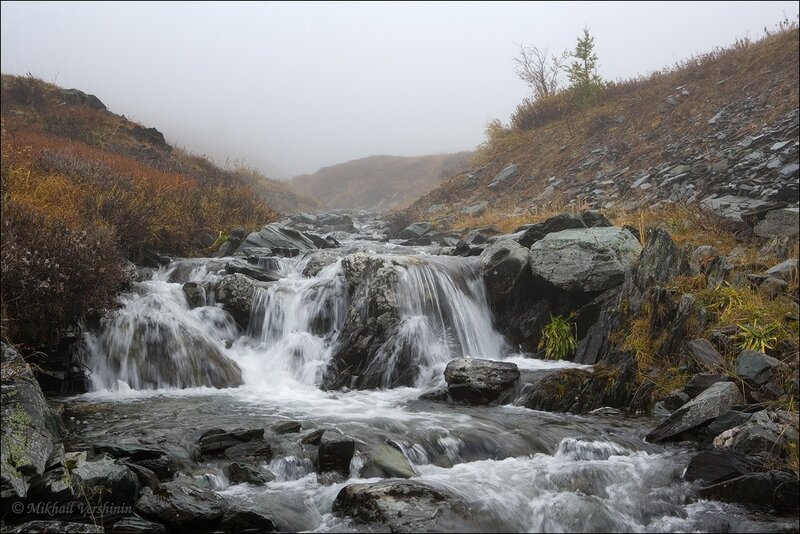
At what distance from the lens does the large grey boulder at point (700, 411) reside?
5.62 meters

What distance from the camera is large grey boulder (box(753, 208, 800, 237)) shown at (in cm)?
659

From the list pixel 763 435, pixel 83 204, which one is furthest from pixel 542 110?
pixel 763 435

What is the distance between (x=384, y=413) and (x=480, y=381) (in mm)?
1588

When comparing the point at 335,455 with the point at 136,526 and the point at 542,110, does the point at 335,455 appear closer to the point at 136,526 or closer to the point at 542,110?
the point at 136,526

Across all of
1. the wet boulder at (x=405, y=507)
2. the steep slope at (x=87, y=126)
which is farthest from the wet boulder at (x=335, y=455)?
the steep slope at (x=87, y=126)

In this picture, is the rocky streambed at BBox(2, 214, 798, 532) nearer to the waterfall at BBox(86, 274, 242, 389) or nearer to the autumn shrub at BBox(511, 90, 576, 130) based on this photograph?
the waterfall at BBox(86, 274, 242, 389)

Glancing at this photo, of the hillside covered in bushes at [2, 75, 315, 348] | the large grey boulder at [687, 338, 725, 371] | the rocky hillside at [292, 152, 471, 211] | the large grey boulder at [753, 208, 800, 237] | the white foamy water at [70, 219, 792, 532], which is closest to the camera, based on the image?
the white foamy water at [70, 219, 792, 532]

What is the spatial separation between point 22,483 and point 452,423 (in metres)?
4.41

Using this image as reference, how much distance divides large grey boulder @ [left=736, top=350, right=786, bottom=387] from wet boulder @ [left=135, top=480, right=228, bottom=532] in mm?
5514

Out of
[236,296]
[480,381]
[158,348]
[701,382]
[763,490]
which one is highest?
[236,296]

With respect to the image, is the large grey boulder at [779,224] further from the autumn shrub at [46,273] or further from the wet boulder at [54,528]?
the autumn shrub at [46,273]

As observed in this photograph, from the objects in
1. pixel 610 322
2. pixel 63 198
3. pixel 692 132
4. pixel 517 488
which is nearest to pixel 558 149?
pixel 692 132

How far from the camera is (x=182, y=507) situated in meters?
4.11

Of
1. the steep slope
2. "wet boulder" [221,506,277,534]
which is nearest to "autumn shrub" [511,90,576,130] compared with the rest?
the steep slope
